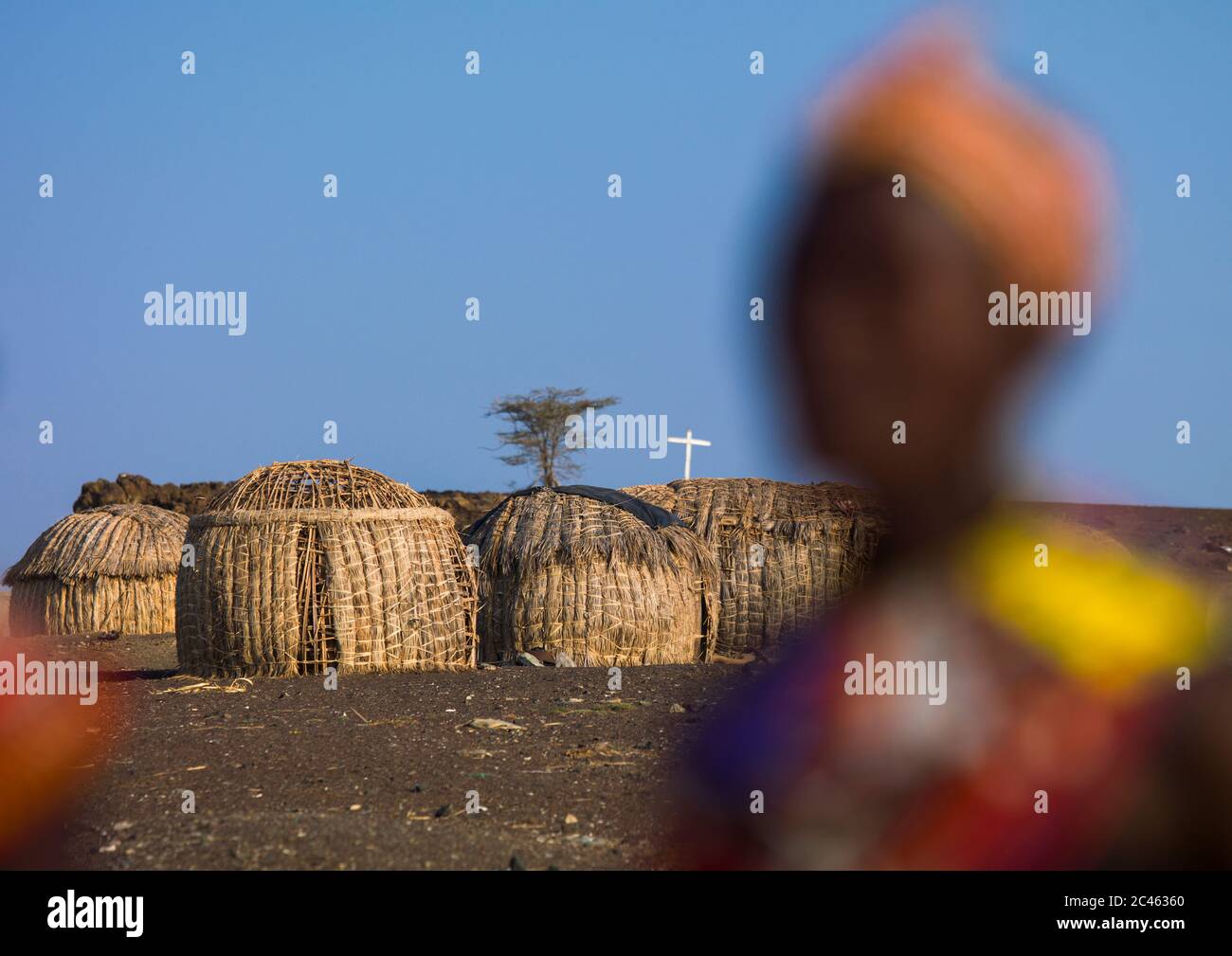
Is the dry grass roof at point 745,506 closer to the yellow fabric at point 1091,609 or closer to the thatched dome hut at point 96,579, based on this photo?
the thatched dome hut at point 96,579

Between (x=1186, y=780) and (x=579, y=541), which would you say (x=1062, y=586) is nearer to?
(x=1186, y=780)

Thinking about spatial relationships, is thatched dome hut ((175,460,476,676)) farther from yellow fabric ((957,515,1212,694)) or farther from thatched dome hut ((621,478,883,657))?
yellow fabric ((957,515,1212,694))

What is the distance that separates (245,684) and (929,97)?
38.8ft

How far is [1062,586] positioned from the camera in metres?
2.67

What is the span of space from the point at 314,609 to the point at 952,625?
36.7ft

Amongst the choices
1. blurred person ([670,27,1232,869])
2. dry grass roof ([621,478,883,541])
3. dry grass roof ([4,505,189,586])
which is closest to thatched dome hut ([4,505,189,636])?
dry grass roof ([4,505,189,586])

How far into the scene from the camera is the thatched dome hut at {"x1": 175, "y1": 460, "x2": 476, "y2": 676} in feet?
43.1

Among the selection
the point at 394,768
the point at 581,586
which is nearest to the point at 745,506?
the point at 581,586

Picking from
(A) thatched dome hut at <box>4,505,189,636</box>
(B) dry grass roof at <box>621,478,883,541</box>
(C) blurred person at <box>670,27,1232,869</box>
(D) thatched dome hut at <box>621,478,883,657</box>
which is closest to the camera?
(C) blurred person at <box>670,27,1232,869</box>

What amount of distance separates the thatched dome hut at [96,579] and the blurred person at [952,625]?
19958 millimetres

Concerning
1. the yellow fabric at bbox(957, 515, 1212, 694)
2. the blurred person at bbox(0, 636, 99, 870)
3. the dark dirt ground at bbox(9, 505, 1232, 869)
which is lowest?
the blurred person at bbox(0, 636, 99, 870)

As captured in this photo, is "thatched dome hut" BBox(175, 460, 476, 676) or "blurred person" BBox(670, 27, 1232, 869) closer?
"blurred person" BBox(670, 27, 1232, 869)

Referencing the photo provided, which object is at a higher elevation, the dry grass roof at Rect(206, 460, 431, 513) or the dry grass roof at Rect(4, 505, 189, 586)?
the dry grass roof at Rect(206, 460, 431, 513)

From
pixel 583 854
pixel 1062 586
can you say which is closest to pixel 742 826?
pixel 583 854
